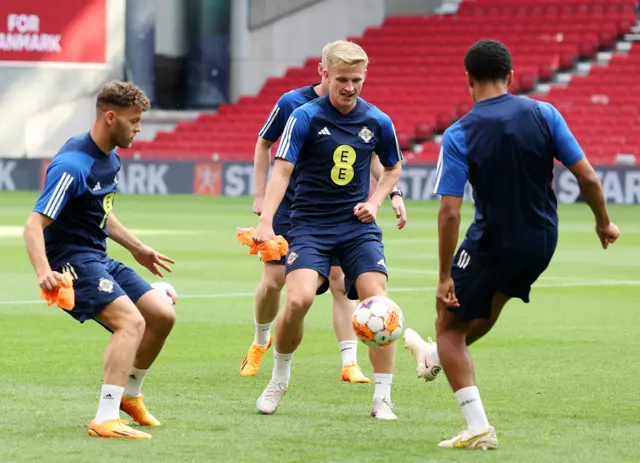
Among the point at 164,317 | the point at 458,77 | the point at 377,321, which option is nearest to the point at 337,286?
the point at 377,321

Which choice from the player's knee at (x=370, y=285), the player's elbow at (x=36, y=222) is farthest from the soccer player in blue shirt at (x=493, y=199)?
the player's elbow at (x=36, y=222)

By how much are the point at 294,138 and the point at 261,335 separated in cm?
220

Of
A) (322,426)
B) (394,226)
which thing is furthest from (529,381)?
(394,226)

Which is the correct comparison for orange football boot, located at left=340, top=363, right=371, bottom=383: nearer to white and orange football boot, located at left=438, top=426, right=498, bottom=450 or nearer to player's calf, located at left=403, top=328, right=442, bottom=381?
player's calf, located at left=403, top=328, right=442, bottom=381

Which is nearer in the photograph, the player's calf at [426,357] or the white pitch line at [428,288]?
the player's calf at [426,357]

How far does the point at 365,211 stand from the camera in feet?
28.1

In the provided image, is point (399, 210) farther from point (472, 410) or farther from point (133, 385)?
point (472, 410)

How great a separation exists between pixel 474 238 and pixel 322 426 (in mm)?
1347

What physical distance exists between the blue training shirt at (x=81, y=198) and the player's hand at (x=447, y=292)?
1.79m

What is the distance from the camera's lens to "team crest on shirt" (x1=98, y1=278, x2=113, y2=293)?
24.4 feet

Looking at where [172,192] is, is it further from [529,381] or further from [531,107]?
[531,107]

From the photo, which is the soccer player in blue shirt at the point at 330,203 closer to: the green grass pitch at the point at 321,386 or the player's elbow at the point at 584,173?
the green grass pitch at the point at 321,386

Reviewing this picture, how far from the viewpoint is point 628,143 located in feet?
119

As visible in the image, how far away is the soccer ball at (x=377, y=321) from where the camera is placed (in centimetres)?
814
